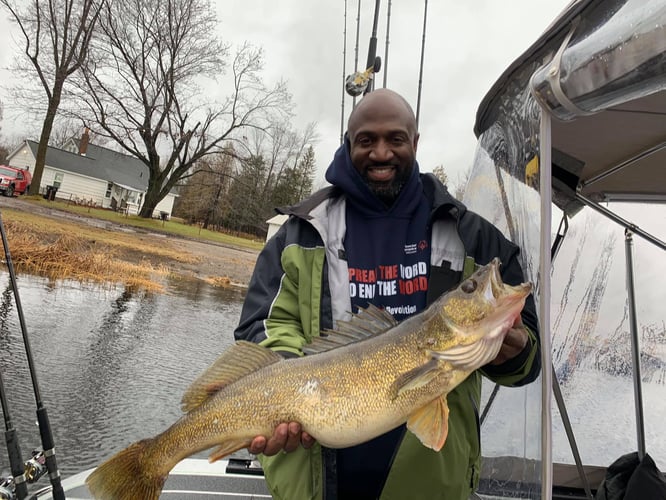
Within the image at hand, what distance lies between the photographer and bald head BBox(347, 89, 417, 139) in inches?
104

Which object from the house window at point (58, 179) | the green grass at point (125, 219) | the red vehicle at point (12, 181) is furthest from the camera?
the house window at point (58, 179)

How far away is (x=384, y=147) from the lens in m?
2.66

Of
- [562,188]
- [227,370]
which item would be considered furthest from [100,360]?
[562,188]

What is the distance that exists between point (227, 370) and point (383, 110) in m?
1.53

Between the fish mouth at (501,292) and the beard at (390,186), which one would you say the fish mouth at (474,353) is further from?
the beard at (390,186)

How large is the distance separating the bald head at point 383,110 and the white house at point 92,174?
4690 centimetres

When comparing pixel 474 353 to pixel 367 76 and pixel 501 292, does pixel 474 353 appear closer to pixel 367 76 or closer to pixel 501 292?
pixel 501 292

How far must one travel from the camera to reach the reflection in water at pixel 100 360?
5.36 m

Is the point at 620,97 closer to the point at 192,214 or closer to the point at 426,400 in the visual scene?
the point at 426,400

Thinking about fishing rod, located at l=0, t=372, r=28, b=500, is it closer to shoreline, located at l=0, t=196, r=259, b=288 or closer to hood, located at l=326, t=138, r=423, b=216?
hood, located at l=326, t=138, r=423, b=216

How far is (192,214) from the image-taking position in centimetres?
5575

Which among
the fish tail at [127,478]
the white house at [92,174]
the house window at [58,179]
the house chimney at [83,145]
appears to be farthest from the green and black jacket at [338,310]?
the house chimney at [83,145]

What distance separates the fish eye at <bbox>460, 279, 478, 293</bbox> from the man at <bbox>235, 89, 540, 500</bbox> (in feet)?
0.80

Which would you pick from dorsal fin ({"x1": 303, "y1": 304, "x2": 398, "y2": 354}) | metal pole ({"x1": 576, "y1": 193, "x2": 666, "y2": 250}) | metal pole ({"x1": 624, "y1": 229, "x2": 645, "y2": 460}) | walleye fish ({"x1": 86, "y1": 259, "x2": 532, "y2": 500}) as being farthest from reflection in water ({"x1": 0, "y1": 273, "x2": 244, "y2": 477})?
metal pole ({"x1": 576, "y1": 193, "x2": 666, "y2": 250})
